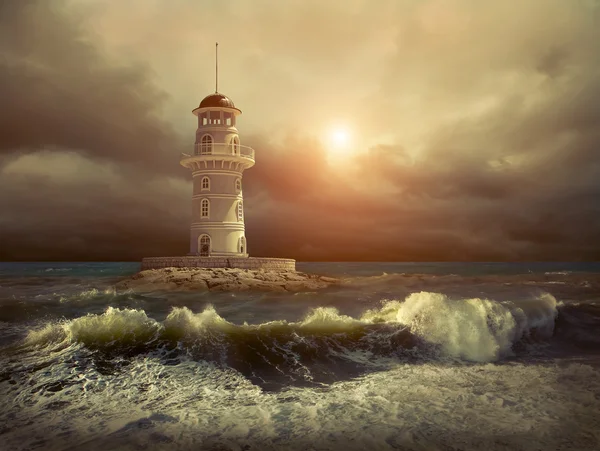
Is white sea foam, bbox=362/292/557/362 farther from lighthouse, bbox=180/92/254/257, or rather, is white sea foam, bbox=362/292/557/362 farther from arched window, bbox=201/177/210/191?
arched window, bbox=201/177/210/191

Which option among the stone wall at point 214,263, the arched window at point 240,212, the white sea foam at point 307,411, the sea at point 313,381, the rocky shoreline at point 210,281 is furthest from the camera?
the arched window at point 240,212

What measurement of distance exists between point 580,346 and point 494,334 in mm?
2354

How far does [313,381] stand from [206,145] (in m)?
28.6

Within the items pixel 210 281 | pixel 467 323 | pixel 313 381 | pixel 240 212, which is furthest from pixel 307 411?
pixel 240 212

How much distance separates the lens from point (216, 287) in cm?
3158

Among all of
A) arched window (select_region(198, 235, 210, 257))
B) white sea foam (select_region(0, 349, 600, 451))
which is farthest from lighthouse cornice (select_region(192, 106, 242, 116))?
white sea foam (select_region(0, 349, 600, 451))

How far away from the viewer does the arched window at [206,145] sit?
35.4 metres

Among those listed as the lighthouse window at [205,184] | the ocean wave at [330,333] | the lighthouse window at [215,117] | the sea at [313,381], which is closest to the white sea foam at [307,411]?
the sea at [313,381]

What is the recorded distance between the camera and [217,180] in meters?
35.8

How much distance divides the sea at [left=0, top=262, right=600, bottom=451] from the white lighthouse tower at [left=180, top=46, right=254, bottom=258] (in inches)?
785

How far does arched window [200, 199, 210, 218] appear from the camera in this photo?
35719mm

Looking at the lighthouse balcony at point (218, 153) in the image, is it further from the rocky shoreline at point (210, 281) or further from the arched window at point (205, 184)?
the rocky shoreline at point (210, 281)

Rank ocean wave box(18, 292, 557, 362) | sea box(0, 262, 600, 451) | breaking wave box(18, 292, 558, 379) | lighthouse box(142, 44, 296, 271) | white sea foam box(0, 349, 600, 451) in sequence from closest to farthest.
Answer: white sea foam box(0, 349, 600, 451), sea box(0, 262, 600, 451), breaking wave box(18, 292, 558, 379), ocean wave box(18, 292, 557, 362), lighthouse box(142, 44, 296, 271)

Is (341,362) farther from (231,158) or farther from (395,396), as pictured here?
(231,158)
